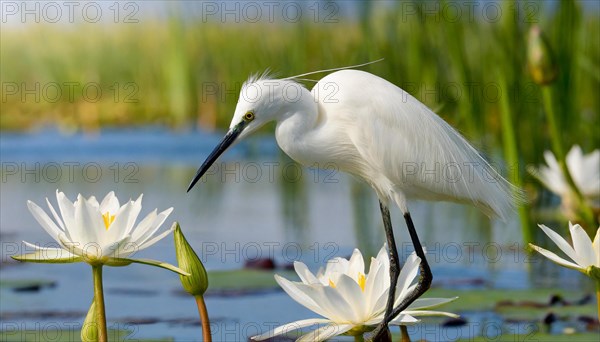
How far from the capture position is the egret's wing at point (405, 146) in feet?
8.03

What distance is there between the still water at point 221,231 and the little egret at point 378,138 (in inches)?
18.2

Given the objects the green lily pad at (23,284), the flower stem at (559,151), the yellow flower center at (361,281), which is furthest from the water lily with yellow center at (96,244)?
the flower stem at (559,151)

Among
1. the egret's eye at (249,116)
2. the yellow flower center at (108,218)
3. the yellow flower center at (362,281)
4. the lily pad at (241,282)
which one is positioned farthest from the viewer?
the lily pad at (241,282)

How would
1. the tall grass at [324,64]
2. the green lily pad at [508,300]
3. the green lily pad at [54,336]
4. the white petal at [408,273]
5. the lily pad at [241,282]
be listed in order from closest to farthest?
the white petal at [408,273], the green lily pad at [54,336], the green lily pad at [508,300], the lily pad at [241,282], the tall grass at [324,64]

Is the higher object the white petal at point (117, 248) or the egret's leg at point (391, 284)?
the white petal at point (117, 248)

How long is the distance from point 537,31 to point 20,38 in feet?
24.6

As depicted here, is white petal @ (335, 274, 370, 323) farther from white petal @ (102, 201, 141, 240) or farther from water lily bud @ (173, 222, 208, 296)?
white petal @ (102, 201, 141, 240)

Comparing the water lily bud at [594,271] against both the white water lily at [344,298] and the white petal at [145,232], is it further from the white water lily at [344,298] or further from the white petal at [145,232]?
the white petal at [145,232]

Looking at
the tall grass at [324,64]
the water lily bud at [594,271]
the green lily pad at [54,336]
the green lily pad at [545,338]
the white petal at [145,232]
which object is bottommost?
the green lily pad at [545,338]

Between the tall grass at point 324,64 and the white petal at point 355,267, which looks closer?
the white petal at point 355,267

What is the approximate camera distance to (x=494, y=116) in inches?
287

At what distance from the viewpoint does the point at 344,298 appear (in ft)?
6.66

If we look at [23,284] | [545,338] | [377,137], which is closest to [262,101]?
[377,137]

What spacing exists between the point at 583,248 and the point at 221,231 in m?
2.91
